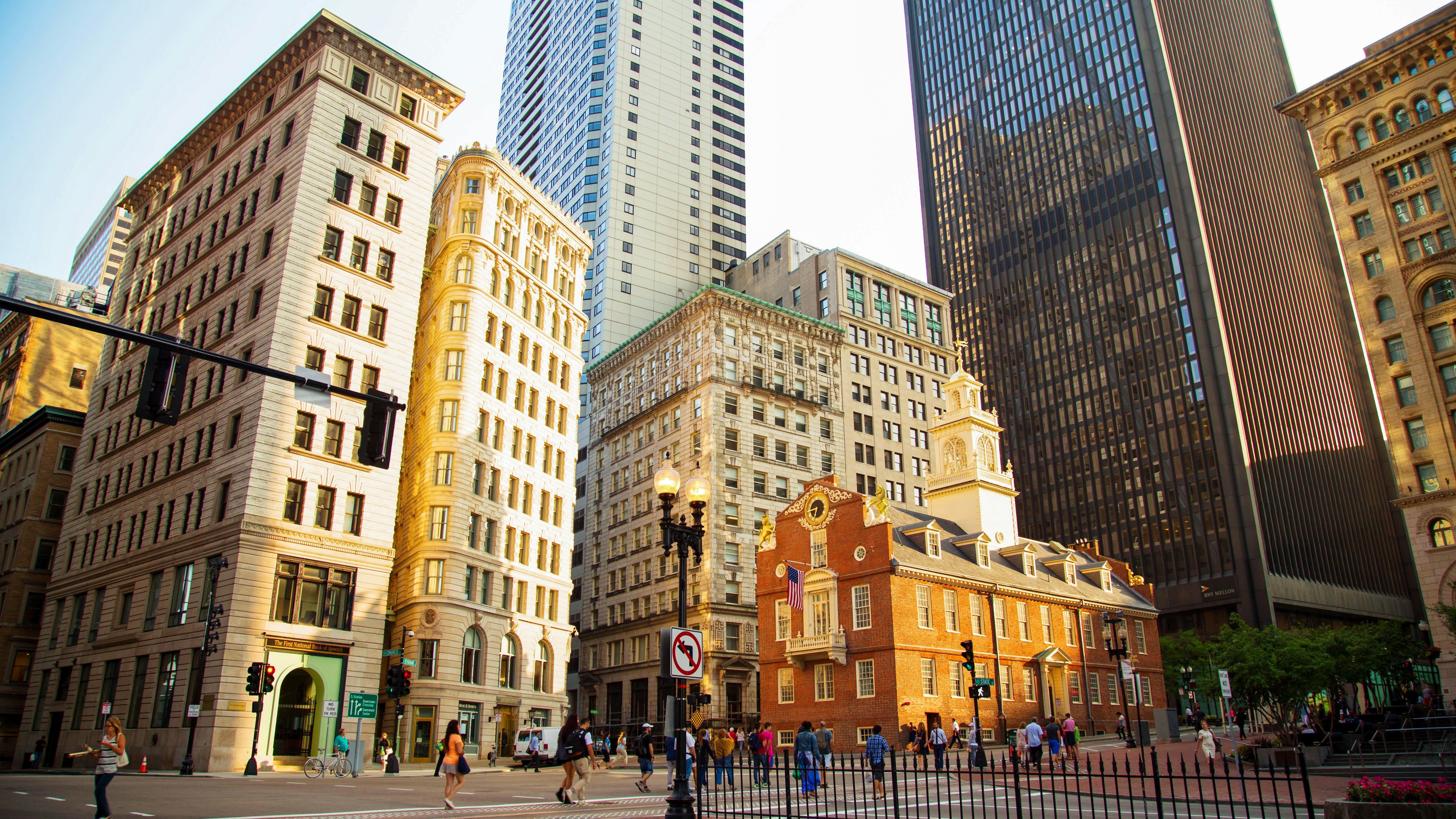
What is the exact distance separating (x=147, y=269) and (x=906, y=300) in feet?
210

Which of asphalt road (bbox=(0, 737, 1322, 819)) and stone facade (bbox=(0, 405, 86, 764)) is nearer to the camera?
asphalt road (bbox=(0, 737, 1322, 819))

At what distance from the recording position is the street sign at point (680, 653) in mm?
15234

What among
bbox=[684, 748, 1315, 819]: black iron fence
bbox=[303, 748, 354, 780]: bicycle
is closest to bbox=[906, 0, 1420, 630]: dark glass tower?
bbox=[684, 748, 1315, 819]: black iron fence

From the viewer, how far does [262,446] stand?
39.9 meters

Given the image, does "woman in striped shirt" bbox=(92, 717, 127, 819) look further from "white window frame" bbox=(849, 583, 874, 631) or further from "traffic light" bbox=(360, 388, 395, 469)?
"white window frame" bbox=(849, 583, 874, 631)

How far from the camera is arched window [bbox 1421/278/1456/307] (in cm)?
5638

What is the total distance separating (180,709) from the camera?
37.7m

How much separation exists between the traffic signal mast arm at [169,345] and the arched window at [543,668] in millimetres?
42582

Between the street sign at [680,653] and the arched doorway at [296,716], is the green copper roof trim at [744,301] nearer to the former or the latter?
the arched doorway at [296,716]

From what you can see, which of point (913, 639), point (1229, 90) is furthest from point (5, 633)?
point (1229, 90)

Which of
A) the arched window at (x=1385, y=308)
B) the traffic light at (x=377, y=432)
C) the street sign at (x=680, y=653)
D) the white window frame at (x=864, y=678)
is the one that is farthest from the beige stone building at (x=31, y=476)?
the arched window at (x=1385, y=308)

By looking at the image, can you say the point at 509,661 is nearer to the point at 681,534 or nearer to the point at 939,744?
the point at 939,744

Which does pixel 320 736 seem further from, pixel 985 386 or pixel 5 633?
pixel 985 386

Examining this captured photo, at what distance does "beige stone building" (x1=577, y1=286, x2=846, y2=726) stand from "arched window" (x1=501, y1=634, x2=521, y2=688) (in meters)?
17.3
